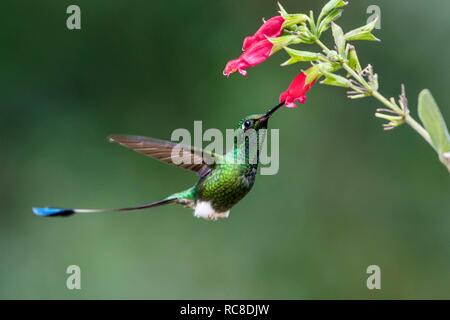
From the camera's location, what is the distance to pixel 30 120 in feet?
14.9

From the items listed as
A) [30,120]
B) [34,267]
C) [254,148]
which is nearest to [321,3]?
[30,120]

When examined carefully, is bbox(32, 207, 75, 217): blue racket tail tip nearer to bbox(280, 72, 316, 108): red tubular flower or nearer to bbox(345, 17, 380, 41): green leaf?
bbox(280, 72, 316, 108): red tubular flower

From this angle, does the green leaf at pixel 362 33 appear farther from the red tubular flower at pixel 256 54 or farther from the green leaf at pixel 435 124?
the green leaf at pixel 435 124

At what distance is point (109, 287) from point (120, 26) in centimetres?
169

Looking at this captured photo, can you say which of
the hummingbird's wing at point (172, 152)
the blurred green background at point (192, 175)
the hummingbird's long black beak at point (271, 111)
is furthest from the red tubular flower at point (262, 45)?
the blurred green background at point (192, 175)

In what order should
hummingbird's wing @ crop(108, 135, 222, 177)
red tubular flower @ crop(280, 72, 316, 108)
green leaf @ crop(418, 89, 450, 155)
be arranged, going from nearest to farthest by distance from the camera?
green leaf @ crop(418, 89, 450, 155) < hummingbird's wing @ crop(108, 135, 222, 177) < red tubular flower @ crop(280, 72, 316, 108)

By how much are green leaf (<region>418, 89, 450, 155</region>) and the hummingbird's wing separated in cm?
63

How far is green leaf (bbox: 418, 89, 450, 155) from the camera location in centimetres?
123

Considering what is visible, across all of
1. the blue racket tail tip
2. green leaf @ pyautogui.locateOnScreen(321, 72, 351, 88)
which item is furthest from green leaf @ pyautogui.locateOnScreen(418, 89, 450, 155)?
the blue racket tail tip

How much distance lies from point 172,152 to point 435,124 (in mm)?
680

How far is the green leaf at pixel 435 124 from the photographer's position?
1.23 metres

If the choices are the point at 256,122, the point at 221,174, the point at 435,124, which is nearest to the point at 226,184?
the point at 221,174

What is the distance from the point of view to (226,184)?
1879 mm

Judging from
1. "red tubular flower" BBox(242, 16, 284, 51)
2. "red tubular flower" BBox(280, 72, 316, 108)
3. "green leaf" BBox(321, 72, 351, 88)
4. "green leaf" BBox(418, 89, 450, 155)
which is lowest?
"green leaf" BBox(418, 89, 450, 155)
